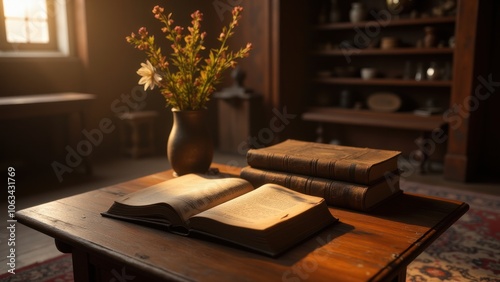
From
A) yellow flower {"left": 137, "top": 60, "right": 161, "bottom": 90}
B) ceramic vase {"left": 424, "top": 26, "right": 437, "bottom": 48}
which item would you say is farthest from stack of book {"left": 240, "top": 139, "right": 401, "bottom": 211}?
ceramic vase {"left": 424, "top": 26, "right": 437, "bottom": 48}

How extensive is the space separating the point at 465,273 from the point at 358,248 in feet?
4.02

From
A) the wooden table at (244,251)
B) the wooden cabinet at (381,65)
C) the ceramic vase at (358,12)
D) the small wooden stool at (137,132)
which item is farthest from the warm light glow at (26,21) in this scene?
the wooden table at (244,251)

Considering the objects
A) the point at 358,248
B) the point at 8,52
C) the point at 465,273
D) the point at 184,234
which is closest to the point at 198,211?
the point at 184,234

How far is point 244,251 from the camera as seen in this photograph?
98 cm

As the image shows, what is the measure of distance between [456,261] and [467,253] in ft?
0.42

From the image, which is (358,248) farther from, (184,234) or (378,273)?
(184,234)

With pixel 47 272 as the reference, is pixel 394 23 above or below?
above

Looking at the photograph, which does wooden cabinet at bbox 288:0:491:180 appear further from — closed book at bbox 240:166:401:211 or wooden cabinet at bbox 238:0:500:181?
closed book at bbox 240:166:401:211

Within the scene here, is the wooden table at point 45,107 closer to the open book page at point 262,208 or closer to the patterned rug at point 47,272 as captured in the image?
the patterned rug at point 47,272

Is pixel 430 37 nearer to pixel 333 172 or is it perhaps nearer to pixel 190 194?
pixel 333 172

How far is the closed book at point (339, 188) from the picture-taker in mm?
1231

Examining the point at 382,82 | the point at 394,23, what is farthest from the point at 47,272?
the point at 394,23

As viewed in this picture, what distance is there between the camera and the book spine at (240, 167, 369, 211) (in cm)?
123

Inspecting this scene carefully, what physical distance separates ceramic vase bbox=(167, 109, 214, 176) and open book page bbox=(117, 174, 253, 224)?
20cm
